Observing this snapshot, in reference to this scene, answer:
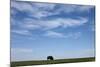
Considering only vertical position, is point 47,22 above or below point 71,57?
above

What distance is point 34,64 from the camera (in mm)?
2385

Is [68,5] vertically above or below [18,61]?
above

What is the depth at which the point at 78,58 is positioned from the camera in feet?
8.36

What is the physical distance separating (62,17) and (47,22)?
20 centimetres
